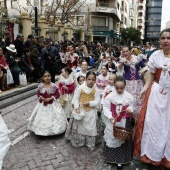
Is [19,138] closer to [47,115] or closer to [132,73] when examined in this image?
[47,115]

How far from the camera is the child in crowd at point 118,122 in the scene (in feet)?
12.6

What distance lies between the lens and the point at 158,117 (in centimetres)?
360

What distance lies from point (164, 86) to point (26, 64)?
706cm

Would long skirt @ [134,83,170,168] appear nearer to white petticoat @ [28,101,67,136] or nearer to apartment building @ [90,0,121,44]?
white petticoat @ [28,101,67,136]

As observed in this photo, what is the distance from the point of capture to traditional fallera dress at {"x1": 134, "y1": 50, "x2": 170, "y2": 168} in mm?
3572

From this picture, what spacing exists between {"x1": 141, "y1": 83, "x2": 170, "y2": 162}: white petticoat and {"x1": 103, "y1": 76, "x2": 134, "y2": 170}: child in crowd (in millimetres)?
316

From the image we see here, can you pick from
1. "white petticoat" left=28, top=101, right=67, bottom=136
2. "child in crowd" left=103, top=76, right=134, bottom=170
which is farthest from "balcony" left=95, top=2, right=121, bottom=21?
"child in crowd" left=103, top=76, right=134, bottom=170

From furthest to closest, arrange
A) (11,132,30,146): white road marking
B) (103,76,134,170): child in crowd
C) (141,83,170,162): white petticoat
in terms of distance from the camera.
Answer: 1. (11,132,30,146): white road marking
2. (103,76,134,170): child in crowd
3. (141,83,170,162): white petticoat

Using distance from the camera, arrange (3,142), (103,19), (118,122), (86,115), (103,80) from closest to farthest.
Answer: (3,142) < (118,122) < (86,115) < (103,80) < (103,19)

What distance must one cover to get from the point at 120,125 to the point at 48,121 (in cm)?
166

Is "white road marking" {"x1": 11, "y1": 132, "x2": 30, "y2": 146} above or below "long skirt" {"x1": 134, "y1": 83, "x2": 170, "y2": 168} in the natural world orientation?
below


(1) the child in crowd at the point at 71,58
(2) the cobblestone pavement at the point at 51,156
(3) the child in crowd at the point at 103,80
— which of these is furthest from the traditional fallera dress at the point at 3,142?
(1) the child in crowd at the point at 71,58

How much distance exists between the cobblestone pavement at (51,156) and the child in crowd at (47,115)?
0.58 ft

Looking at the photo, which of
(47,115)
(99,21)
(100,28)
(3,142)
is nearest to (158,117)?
(3,142)
